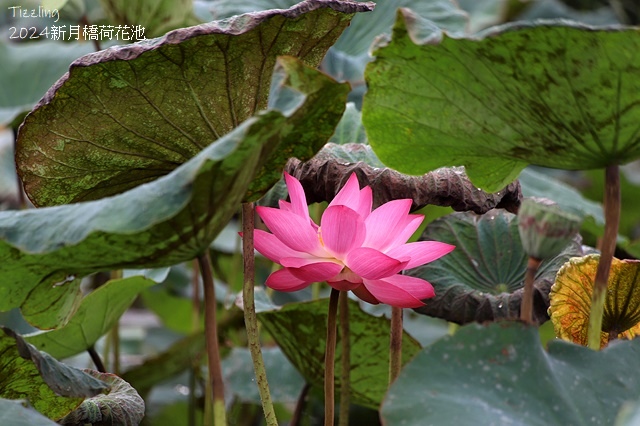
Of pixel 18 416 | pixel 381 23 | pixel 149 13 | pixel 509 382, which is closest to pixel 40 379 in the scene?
pixel 18 416

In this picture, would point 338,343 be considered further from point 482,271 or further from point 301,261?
point 301,261

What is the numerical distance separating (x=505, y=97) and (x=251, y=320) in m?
0.27

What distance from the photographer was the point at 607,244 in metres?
0.64

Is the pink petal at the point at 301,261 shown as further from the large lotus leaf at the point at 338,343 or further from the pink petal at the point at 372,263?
the large lotus leaf at the point at 338,343

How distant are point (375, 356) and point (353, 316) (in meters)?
0.07

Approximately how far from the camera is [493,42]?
2.00 feet

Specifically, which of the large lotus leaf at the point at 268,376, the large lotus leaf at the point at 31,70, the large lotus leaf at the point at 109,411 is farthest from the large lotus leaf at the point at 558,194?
the large lotus leaf at the point at 109,411

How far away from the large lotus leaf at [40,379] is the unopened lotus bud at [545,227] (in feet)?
1.15

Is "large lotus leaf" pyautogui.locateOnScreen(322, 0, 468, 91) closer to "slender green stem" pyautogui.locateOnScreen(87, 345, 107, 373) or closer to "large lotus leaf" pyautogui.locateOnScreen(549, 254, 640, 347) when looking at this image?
"slender green stem" pyautogui.locateOnScreen(87, 345, 107, 373)

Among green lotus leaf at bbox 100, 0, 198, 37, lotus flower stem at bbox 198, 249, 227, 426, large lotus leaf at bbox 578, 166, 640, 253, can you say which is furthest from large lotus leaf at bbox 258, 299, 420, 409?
large lotus leaf at bbox 578, 166, 640, 253

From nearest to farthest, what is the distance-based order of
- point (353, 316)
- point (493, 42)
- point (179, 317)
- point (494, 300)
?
point (493, 42) < point (494, 300) < point (353, 316) < point (179, 317)

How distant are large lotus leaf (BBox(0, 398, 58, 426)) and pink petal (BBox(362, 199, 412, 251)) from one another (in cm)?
27

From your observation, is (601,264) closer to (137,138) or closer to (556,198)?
(137,138)

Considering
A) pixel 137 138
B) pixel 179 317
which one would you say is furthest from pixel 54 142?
pixel 179 317
